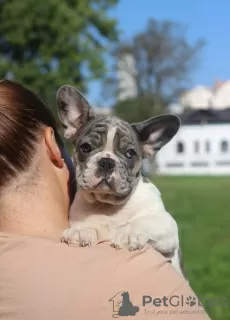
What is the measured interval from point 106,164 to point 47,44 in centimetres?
2763

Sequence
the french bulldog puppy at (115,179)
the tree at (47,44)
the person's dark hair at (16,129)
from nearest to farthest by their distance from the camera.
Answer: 1. the person's dark hair at (16,129)
2. the french bulldog puppy at (115,179)
3. the tree at (47,44)

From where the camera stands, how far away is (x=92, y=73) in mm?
30875

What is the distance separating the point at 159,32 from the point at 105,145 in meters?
52.5

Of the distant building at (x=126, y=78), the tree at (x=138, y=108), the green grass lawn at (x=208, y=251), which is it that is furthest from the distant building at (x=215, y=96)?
the green grass lawn at (x=208, y=251)

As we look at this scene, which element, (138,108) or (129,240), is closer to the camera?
(129,240)

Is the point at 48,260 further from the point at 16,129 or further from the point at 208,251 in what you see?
the point at 208,251

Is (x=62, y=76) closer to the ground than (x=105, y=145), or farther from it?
closer to the ground

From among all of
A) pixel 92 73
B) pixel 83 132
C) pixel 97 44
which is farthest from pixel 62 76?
pixel 83 132

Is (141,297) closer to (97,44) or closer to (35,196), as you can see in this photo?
(35,196)

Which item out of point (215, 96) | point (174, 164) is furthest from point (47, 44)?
point (215, 96)

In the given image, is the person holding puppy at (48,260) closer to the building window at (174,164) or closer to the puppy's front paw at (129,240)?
the puppy's front paw at (129,240)

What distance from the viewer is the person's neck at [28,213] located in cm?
252

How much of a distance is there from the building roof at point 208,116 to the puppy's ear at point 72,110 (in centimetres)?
6122

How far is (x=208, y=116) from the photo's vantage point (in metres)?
67.0
